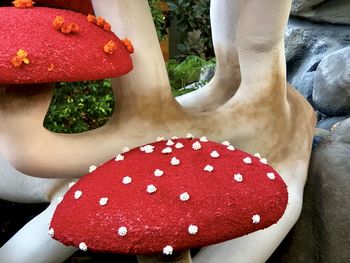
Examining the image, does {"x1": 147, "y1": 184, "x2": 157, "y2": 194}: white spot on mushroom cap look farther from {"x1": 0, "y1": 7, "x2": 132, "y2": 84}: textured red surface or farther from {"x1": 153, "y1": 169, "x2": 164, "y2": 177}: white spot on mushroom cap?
{"x1": 0, "y1": 7, "x2": 132, "y2": 84}: textured red surface

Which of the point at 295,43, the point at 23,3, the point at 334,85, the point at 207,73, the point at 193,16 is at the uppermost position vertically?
the point at 23,3

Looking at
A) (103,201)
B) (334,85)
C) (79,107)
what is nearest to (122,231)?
(103,201)

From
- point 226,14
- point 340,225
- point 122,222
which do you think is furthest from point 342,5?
point 122,222

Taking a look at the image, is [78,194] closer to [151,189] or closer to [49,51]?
[151,189]

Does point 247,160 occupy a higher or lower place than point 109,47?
lower

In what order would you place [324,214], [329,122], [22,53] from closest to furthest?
Answer: [22,53]
[324,214]
[329,122]

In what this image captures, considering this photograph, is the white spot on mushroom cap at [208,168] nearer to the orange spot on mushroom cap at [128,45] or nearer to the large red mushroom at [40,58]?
the large red mushroom at [40,58]

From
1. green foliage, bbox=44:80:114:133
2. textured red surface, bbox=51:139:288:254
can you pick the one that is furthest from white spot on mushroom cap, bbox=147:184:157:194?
green foliage, bbox=44:80:114:133

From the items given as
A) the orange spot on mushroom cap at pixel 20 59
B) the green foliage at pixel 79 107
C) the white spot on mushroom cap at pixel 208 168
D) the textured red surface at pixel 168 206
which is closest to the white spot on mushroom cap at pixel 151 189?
the textured red surface at pixel 168 206
